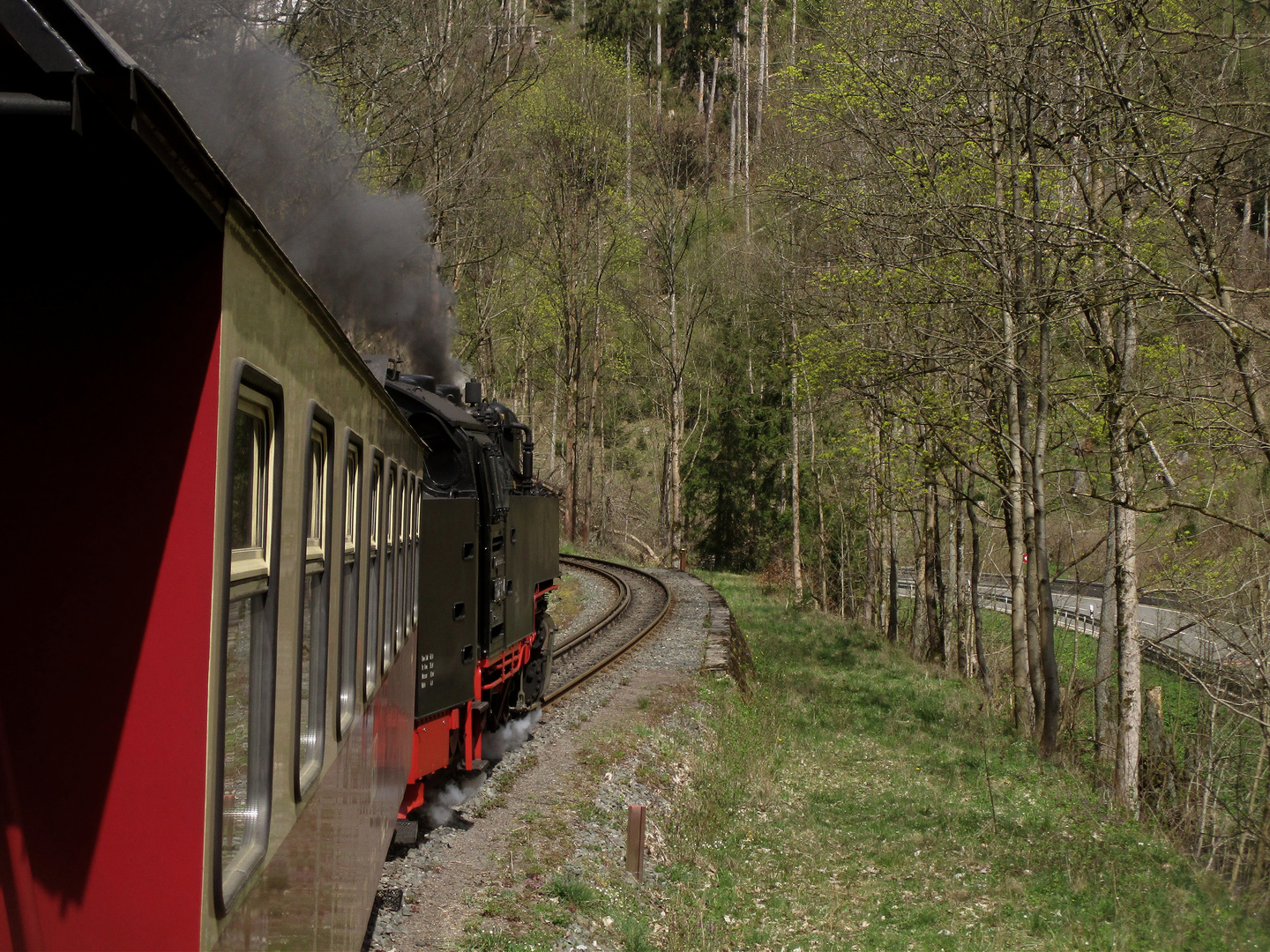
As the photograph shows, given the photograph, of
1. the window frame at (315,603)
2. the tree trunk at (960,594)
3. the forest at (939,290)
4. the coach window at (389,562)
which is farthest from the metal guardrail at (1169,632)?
the window frame at (315,603)

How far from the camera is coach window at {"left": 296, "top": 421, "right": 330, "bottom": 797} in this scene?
2.64m

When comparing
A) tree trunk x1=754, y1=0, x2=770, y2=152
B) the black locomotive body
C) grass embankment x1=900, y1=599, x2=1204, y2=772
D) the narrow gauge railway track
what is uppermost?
tree trunk x1=754, y1=0, x2=770, y2=152

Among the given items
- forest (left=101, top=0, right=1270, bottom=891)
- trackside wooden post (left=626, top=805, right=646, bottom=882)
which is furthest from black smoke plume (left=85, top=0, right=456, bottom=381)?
trackside wooden post (left=626, top=805, right=646, bottom=882)

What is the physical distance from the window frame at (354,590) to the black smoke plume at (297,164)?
7.42 metres

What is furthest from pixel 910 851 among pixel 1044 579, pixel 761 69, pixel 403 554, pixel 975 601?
pixel 761 69

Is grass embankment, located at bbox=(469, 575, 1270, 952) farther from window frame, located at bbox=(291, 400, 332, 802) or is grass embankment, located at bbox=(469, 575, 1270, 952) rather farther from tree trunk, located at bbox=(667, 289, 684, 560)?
tree trunk, located at bbox=(667, 289, 684, 560)

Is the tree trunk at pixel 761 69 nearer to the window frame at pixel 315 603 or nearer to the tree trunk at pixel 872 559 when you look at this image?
the tree trunk at pixel 872 559

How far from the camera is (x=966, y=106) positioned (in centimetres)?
1248

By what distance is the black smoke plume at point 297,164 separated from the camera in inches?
398

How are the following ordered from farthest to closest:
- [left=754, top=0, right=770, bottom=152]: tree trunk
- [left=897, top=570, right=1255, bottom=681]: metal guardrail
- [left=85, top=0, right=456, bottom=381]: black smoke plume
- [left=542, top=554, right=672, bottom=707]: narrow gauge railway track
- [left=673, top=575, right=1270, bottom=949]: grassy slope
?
[left=754, top=0, right=770, bottom=152]: tree trunk → [left=542, top=554, right=672, bottom=707]: narrow gauge railway track → [left=897, top=570, right=1255, bottom=681]: metal guardrail → [left=85, top=0, right=456, bottom=381]: black smoke plume → [left=673, top=575, right=1270, bottom=949]: grassy slope

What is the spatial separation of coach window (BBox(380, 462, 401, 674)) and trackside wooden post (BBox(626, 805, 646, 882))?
3452mm

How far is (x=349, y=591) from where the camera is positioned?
3510 mm

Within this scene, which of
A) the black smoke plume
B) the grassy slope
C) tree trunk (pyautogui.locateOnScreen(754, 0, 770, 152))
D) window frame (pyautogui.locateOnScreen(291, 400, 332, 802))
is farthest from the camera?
tree trunk (pyautogui.locateOnScreen(754, 0, 770, 152))

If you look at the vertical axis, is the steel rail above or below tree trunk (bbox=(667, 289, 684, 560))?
below
